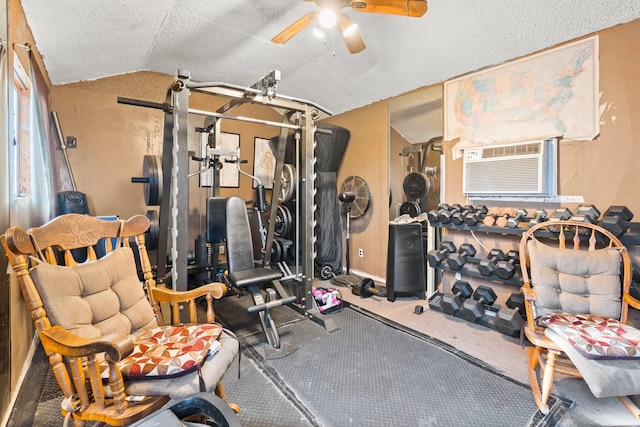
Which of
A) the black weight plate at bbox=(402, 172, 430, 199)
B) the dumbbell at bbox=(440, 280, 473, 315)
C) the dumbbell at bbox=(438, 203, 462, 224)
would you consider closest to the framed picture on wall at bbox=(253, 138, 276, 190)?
the black weight plate at bbox=(402, 172, 430, 199)

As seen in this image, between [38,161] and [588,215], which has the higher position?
[38,161]

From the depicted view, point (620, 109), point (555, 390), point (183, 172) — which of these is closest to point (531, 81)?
point (620, 109)

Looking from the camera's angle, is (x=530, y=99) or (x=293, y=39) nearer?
(x=530, y=99)

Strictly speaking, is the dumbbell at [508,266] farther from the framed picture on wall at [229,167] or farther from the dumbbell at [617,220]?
the framed picture on wall at [229,167]

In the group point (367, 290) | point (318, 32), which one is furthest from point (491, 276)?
point (318, 32)

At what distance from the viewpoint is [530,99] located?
8.80 ft

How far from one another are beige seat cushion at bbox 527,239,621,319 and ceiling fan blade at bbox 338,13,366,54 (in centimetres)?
197

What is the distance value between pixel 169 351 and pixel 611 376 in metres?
2.02

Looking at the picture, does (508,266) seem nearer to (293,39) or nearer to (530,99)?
(530,99)

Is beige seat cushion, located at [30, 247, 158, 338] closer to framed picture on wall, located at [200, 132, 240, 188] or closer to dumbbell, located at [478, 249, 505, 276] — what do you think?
dumbbell, located at [478, 249, 505, 276]

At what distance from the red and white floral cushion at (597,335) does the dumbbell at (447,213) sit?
4.15 feet

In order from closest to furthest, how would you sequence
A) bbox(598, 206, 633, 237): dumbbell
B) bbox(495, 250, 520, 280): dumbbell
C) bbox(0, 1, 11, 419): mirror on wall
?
bbox(0, 1, 11, 419): mirror on wall
bbox(598, 206, 633, 237): dumbbell
bbox(495, 250, 520, 280): dumbbell

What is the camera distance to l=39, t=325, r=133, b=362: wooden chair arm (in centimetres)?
104

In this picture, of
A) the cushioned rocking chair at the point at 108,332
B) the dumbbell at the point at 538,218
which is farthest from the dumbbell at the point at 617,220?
the cushioned rocking chair at the point at 108,332
